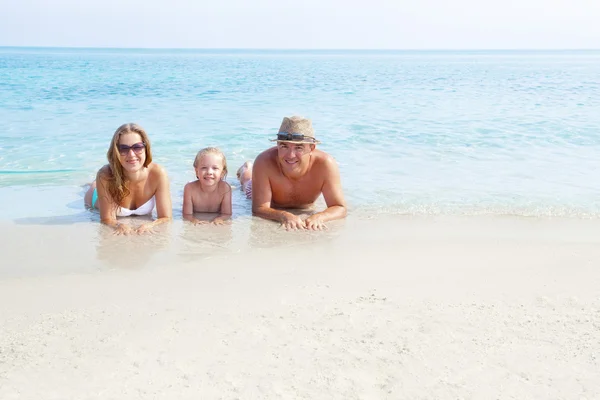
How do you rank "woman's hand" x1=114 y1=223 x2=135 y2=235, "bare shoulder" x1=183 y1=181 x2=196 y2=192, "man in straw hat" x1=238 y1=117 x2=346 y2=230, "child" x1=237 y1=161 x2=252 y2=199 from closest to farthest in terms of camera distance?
"woman's hand" x1=114 y1=223 x2=135 y2=235 < "man in straw hat" x1=238 y1=117 x2=346 y2=230 < "bare shoulder" x1=183 y1=181 x2=196 y2=192 < "child" x1=237 y1=161 x2=252 y2=199

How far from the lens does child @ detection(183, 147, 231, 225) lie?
18.4 ft

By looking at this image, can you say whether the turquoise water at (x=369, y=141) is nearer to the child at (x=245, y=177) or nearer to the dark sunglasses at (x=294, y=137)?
the child at (x=245, y=177)

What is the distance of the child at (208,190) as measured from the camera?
559 cm

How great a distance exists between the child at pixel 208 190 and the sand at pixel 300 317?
3.08ft

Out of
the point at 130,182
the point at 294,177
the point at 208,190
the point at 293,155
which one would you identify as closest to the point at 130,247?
the point at 130,182

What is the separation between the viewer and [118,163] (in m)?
5.24

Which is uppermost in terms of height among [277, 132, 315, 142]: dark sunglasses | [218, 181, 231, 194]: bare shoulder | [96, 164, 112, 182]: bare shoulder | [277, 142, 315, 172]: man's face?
[277, 132, 315, 142]: dark sunglasses

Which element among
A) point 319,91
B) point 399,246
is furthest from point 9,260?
point 319,91

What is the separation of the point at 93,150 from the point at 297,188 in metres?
4.64

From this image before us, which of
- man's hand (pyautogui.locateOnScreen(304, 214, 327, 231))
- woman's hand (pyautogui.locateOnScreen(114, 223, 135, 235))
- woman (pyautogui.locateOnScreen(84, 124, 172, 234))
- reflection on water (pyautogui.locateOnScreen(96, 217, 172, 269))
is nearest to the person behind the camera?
reflection on water (pyautogui.locateOnScreen(96, 217, 172, 269))

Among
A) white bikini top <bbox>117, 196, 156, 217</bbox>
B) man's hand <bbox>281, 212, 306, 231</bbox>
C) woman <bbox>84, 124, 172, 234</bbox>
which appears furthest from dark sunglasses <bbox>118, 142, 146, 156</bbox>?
man's hand <bbox>281, 212, 306, 231</bbox>

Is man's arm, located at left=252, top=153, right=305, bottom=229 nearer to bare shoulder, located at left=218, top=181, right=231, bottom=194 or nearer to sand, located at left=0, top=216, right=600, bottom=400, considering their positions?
bare shoulder, located at left=218, top=181, right=231, bottom=194

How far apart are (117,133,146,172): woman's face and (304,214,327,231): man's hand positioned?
151cm

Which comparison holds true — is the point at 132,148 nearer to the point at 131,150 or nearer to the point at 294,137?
the point at 131,150
